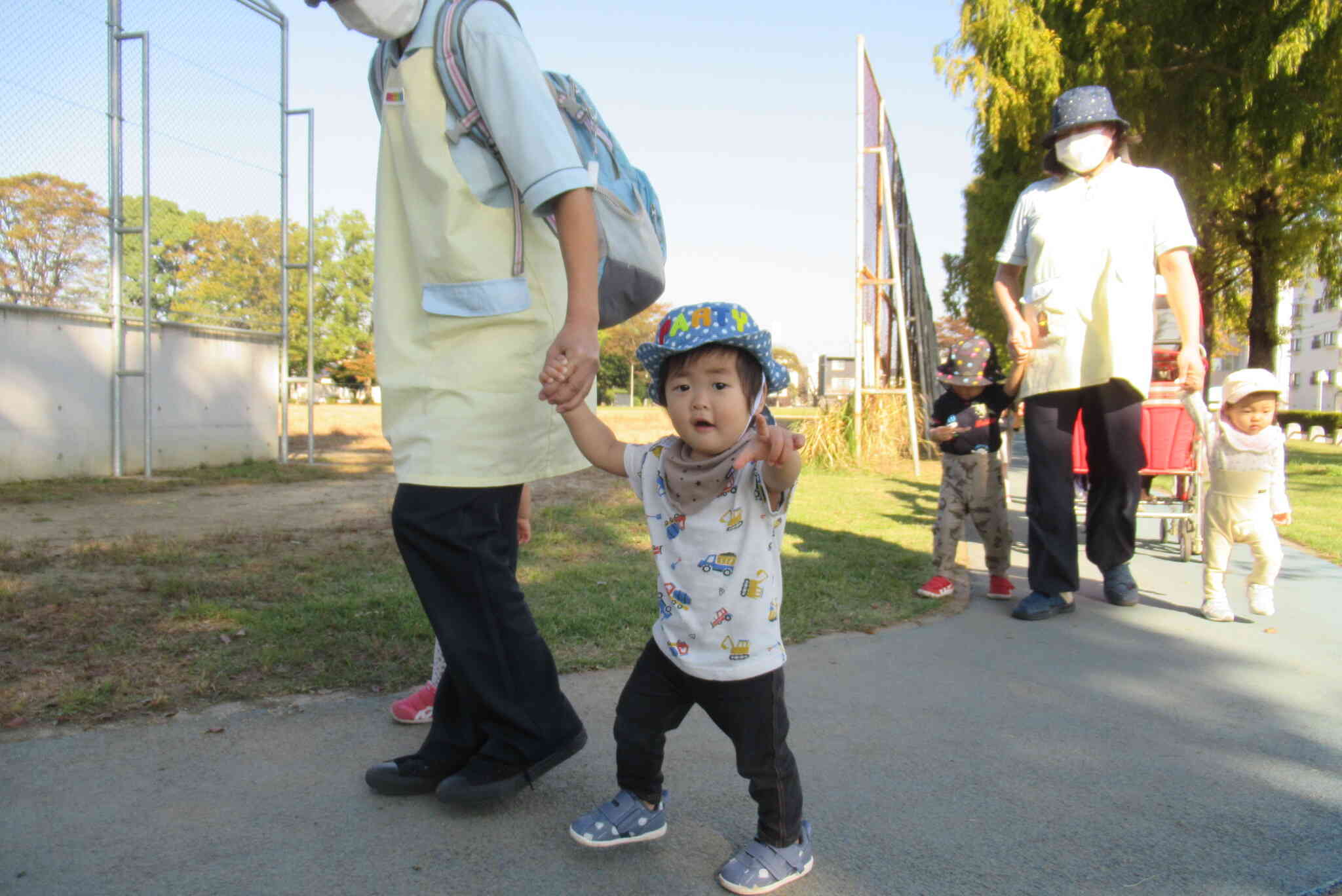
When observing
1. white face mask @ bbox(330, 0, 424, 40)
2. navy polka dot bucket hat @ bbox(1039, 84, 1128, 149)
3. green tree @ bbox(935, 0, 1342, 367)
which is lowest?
white face mask @ bbox(330, 0, 424, 40)

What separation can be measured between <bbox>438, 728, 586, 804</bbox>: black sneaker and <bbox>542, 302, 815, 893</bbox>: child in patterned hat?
0.18 metres

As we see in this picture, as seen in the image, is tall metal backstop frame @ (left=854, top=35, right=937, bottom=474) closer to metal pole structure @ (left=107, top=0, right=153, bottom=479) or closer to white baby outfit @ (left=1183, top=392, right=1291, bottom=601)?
white baby outfit @ (left=1183, top=392, right=1291, bottom=601)

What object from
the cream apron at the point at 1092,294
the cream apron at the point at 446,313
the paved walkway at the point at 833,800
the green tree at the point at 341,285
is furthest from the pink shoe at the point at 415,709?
the green tree at the point at 341,285

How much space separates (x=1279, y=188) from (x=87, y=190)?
48.4 ft

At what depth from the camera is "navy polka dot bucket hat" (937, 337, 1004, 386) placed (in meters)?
5.32

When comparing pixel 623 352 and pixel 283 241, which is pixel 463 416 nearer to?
pixel 283 241

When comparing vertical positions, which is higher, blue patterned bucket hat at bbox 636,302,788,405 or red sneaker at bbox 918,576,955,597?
blue patterned bucket hat at bbox 636,302,788,405

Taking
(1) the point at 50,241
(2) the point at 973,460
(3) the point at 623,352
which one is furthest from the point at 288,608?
(3) the point at 623,352

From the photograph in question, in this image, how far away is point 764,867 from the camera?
2.11 meters

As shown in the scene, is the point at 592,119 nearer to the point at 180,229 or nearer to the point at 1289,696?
the point at 1289,696

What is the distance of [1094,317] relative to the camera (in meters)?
4.55

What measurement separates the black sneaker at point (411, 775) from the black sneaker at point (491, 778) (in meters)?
0.05

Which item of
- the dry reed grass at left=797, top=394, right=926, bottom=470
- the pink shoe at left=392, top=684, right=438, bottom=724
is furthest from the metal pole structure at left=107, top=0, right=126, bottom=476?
the pink shoe at left=392, top=684, right=438, bottom=724

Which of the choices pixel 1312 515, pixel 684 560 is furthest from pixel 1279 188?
pixel 684 560
